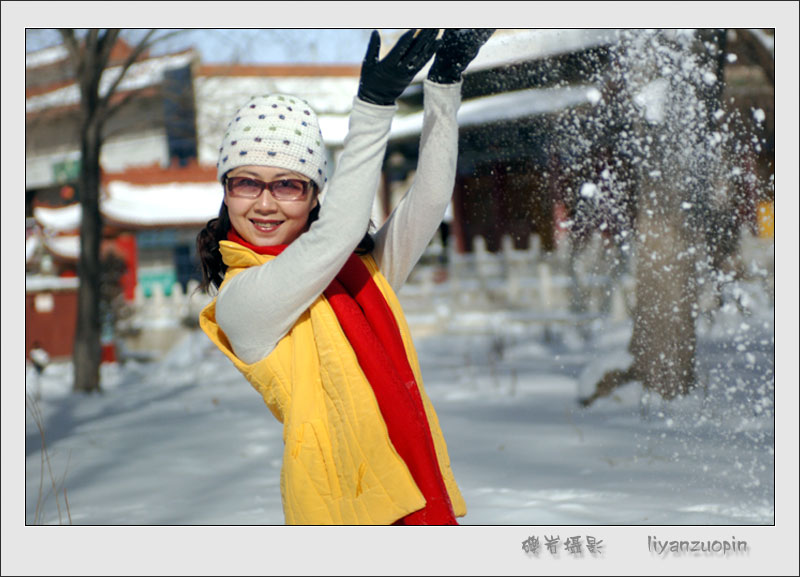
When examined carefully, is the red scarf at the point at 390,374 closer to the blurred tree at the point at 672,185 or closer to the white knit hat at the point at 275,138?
the white knit hat at the point at 275,138

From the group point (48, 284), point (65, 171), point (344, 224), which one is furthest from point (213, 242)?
point (65, 171)

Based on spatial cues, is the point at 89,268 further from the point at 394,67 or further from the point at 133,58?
the point at 394,67

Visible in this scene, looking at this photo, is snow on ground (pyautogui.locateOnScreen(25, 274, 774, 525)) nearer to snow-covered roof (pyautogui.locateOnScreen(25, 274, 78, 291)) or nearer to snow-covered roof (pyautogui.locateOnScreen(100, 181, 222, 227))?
snow-covered roof (pyautogui.locateOnScreen(25, 274, 78, 291))

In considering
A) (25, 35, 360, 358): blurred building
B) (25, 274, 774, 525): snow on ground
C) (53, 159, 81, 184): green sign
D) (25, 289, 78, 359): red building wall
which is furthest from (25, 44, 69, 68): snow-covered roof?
(53, 159, 81, 184): green sign

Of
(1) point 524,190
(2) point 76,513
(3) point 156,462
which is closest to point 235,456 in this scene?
(3) point 156,462

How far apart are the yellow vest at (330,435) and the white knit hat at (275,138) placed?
0.27m

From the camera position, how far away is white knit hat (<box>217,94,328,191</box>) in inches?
54.4

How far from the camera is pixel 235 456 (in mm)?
4289

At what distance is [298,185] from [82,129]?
5551 mm

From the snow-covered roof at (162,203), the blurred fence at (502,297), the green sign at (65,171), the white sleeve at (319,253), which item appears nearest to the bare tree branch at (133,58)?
the blurred fence at (502,297)

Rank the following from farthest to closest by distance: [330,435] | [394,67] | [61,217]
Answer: [61,217]
[330,435]
[394,67]

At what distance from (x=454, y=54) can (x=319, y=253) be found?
1.53ft

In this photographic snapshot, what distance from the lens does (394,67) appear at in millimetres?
1167

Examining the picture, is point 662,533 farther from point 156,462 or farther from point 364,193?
point 156,462
